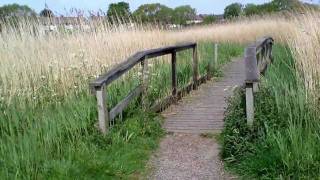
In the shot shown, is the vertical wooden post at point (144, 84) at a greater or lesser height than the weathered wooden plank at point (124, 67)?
lesser

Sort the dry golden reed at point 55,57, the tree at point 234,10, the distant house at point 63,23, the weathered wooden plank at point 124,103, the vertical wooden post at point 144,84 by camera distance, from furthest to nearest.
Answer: the tree at point 234,10 → the distant house at point 63,23 → the dry golden reed at point 55,57 → the vertical wooden post at point 144,84 → the weathered wooden plank at point 124,103

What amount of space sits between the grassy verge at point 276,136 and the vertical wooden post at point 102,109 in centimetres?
151

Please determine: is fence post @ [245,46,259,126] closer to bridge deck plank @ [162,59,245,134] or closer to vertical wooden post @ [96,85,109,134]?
bridge deck plank @ [162,59,245,134]

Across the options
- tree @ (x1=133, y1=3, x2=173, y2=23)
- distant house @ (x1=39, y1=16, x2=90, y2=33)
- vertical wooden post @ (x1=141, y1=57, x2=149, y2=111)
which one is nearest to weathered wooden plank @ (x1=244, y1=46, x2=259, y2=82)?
vertical wooden post @ (x1=141, y1=57, x2=149, y2=111)

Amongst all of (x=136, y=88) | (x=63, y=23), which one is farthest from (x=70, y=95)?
(x=63, y=23)

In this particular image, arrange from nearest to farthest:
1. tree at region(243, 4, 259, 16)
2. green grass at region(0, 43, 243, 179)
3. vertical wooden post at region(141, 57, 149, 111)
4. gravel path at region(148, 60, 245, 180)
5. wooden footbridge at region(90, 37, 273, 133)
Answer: green grass at region(0, 43, 243, 179) < gravel path at region(148, 60, 245, 180) < wooden footbridge at region(90, 37, 273, 133) < vertical wooden post at region(141, 57, 149, 111) < tree at region(243, 4, 259, 16)

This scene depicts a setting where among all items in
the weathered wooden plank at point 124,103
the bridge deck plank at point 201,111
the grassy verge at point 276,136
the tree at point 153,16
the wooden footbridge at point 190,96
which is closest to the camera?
the grassy verge at point 276,136

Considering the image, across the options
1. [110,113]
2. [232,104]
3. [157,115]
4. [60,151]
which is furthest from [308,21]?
[60,151]

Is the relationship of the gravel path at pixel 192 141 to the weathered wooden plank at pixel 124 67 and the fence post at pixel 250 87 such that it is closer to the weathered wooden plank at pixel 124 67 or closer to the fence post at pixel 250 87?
the fence post at pixel 250 87

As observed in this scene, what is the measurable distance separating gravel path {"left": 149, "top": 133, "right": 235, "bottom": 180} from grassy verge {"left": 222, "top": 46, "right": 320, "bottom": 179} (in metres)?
0.22

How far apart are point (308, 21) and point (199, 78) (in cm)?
379

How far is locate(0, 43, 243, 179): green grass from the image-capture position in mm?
4672

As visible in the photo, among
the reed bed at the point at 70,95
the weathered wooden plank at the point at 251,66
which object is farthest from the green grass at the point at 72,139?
the weathered wooden plank at the point at 251,66

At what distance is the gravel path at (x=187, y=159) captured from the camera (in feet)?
16.0
